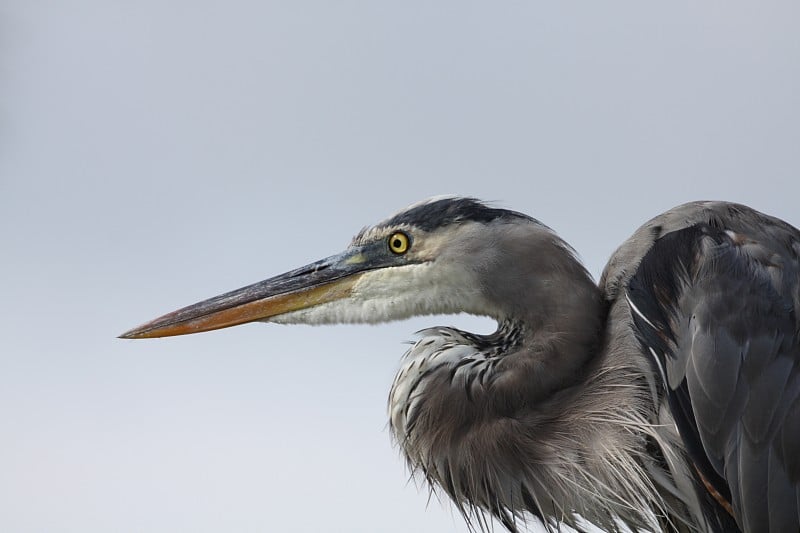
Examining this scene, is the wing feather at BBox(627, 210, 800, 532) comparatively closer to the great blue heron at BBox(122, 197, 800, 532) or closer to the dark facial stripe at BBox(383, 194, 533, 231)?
the great blue heron at BBox(122, 197, 800, 532)

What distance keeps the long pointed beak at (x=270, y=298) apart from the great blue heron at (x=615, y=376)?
235 mm

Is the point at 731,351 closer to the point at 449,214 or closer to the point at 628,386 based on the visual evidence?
the point at 628,386

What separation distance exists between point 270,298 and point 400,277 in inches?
18.8

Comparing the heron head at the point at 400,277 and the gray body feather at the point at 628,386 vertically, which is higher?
the heron head at the point at 400,277

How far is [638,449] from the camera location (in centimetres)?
312

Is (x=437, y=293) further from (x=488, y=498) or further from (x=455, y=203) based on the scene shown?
(x=488, y=498)

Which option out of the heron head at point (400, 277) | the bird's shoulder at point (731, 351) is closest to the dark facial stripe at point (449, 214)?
the heron head at point (400, 277)

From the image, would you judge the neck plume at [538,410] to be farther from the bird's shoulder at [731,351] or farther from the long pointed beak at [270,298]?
the long pointed beak at [270,298]

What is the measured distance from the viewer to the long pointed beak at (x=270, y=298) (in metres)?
3.61

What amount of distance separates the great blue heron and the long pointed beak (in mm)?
235

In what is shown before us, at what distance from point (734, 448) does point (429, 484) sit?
92 centimetres

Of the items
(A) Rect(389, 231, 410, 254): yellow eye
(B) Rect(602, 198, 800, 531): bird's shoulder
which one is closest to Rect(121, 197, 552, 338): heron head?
(A) Rect(389, 231, 410, 254): yellow eye

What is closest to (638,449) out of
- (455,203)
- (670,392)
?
(670,392)

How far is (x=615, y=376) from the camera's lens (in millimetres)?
3168
